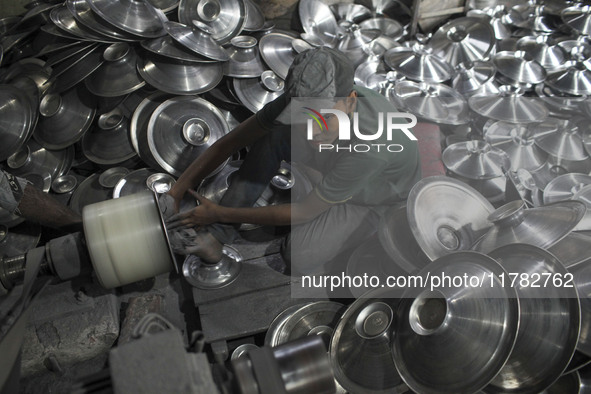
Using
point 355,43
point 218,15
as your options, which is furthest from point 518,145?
point 218,15

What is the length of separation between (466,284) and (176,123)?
214 centimetres

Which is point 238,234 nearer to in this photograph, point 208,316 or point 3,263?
point 208,316

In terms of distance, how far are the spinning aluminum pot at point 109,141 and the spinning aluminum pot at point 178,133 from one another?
252mm

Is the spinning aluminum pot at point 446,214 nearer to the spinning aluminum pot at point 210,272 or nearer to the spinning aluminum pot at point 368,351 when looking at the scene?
the spinning aluminum pot at point 368,351

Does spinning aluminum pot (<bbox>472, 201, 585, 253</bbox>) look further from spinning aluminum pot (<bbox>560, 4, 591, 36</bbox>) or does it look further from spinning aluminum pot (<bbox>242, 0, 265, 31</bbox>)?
spinning aluminum pot (<bbox>560, 4, 591, 36</bbox>)

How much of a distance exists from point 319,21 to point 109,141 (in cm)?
235

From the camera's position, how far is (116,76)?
9.58 feet

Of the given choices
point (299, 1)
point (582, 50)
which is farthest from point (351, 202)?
point (582, 50)

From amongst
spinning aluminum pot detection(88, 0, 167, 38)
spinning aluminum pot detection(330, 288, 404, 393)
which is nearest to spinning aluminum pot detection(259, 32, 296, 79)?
spinning aluminum pot detection(88, 0, 167, 38)

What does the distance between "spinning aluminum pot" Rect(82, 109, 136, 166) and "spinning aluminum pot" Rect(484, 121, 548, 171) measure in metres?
2.84

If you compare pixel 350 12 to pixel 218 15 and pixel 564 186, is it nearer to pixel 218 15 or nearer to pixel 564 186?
pixel 218 15

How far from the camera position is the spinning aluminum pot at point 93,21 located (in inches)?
109

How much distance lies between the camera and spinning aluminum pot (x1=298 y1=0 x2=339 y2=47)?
13.3ft

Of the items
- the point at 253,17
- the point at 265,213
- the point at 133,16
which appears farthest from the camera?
the point at 253,17
